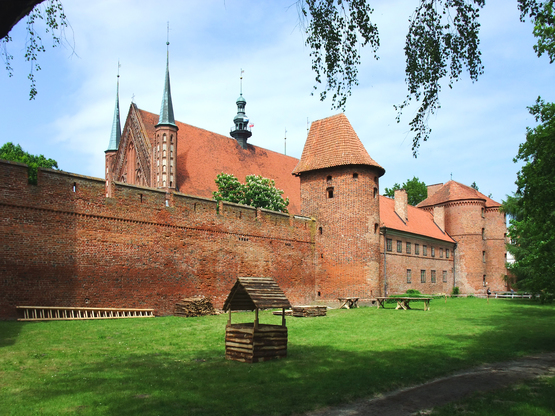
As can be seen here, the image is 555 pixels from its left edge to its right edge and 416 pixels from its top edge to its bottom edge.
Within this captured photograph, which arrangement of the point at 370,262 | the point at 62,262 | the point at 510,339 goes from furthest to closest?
the point at 370,262 < the point at 62,262 < the point at 510,339

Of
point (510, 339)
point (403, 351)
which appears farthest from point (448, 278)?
point (403, 351)

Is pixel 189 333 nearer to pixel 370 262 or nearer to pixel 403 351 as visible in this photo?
pixel 403 351

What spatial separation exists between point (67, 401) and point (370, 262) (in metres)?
21.4

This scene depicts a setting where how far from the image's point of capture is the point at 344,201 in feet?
87.6

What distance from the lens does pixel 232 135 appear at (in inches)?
1763

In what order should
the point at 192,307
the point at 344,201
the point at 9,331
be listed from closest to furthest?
the point at 9,331 < the point at 192,307 < the point at 344,201

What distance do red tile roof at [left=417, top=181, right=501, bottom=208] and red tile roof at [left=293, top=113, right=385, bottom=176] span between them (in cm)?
2124

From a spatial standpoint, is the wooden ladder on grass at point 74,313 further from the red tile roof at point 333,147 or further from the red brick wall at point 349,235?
the red tile roof at point 333,147

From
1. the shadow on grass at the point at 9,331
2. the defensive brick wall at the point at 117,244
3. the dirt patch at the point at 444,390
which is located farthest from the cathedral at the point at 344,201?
the dirt patch at the point at 444,390

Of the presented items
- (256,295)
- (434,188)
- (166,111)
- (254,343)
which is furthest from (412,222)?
(254,343)

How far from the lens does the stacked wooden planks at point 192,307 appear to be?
18.6m

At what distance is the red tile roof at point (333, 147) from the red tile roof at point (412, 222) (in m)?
8.21

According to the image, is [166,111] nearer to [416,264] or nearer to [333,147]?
[333,147]

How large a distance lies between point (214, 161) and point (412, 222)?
696 inches
